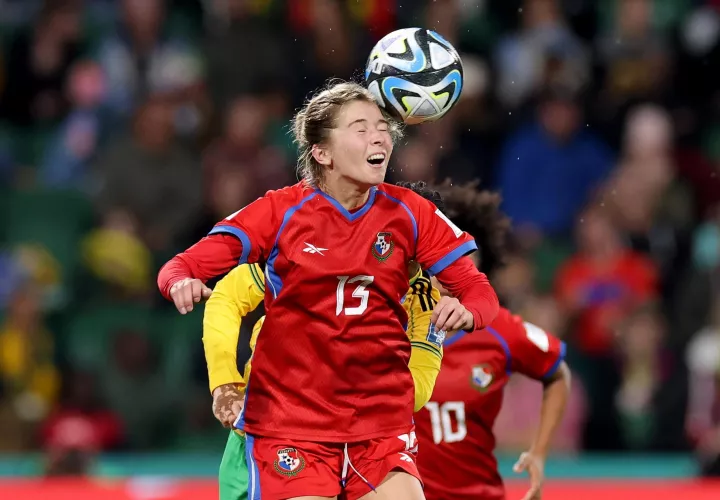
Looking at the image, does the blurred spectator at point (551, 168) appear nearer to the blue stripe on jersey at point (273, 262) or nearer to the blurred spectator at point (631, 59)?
the blurred spectator at point (631, 59)

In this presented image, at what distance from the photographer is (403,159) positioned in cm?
803

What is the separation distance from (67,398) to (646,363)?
3782 millimetres

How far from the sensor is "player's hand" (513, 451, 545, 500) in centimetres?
474

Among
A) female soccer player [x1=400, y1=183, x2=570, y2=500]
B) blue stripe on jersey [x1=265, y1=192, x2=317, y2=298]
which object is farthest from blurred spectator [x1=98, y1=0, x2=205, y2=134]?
blue stripe on jersey [x1=265, y1=192, x2=317, y2=298]

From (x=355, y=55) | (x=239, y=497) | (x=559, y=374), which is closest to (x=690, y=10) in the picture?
(x=355, y=55)

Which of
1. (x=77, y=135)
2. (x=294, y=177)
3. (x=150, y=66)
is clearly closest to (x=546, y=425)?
(x=294, y=177)

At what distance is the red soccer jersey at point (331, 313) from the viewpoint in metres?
3.96

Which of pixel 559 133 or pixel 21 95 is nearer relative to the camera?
pixel 559 133

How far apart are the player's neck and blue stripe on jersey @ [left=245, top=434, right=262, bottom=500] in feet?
2.55

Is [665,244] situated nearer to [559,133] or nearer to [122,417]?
[559,133]

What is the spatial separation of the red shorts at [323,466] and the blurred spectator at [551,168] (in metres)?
5.32

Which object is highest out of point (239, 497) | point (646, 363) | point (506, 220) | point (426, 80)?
point (426, 80)

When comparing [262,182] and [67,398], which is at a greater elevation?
[262,182]

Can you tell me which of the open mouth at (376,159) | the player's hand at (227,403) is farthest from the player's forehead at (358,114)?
the player's hand at (227,403)
